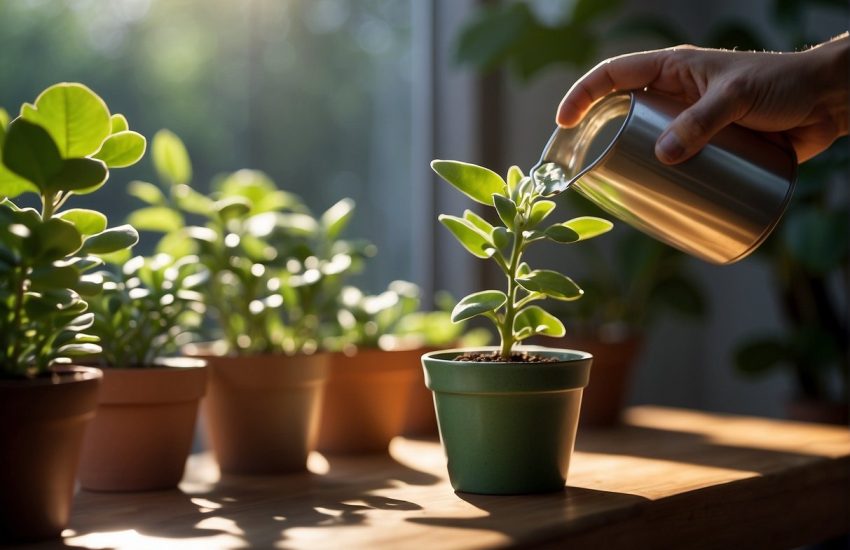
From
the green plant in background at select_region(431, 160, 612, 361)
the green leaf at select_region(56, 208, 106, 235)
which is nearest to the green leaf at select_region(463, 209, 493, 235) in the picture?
the green plant in background at select_region(431, 160, 612, 361)

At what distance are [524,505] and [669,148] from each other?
13.8 inches

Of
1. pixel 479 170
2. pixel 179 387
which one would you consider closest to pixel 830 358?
pixel 479 170

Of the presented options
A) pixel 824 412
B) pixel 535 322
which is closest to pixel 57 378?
pixel 535 322

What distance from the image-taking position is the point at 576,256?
223cm

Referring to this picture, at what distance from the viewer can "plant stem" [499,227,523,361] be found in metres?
0.95

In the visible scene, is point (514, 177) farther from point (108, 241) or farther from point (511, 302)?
point (108, 241)

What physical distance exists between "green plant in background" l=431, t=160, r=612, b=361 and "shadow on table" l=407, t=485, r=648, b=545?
0.47 ft

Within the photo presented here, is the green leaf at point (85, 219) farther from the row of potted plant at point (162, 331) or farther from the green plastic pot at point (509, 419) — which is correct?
the green plastic pot at point (509, 419)

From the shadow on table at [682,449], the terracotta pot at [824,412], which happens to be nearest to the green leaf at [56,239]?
the shadow on table at [682,449]

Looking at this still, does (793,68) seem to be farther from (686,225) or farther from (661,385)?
(661,385)

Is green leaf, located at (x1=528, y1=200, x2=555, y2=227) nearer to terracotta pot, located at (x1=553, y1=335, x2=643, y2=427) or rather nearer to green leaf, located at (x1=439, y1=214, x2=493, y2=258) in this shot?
green leaf, located at (x1=439, y1=214, x2=493, y2=258)

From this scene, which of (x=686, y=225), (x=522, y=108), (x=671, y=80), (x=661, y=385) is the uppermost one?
(x=522, y=108)

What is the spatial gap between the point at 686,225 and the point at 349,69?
1.14 metres

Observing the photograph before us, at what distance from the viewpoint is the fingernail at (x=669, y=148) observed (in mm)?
914
